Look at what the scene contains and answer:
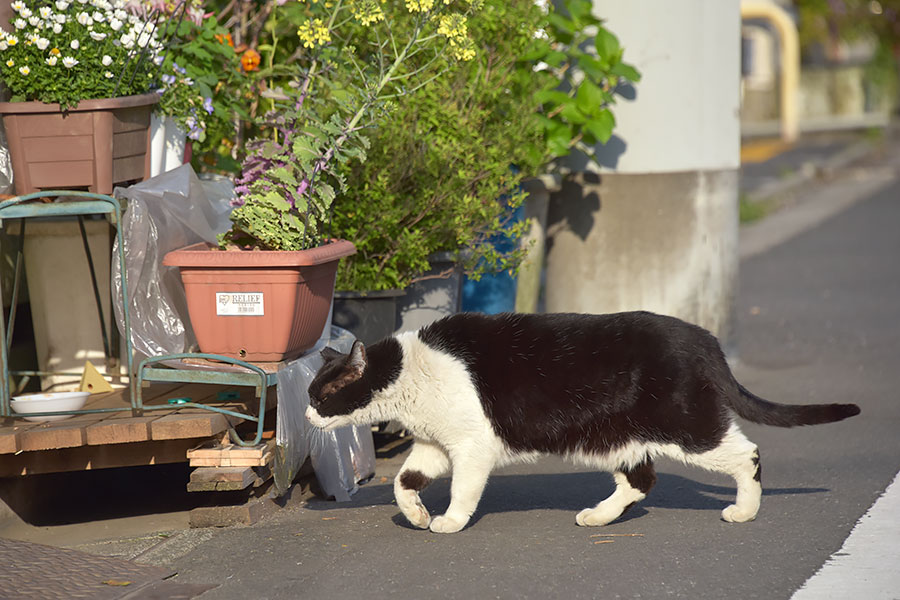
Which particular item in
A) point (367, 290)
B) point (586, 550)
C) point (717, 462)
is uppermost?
point (367, 290)

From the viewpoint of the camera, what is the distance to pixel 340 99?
527 cm

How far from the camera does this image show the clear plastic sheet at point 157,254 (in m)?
4.87

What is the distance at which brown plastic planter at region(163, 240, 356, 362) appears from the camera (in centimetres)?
461

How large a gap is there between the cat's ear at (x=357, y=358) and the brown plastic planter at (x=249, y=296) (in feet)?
1.36

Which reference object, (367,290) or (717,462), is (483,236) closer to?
(367,290)

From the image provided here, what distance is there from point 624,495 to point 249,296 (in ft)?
5.52

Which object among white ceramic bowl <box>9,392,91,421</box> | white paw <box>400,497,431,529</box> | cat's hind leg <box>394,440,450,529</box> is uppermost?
white ceramic bowl <box>9,392,91,421</box>

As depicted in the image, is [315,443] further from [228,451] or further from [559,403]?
[559,403]

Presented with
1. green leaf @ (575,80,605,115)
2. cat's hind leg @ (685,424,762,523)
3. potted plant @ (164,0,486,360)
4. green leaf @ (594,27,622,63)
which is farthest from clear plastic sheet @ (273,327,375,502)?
green leaf @ (594,27,622,63)

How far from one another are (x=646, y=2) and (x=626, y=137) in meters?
0.82

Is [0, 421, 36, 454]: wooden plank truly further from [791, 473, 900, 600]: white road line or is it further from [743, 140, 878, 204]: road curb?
[743, 140, 878, 204]: road curb

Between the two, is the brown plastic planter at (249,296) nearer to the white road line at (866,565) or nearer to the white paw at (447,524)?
the white paw at (447,524)

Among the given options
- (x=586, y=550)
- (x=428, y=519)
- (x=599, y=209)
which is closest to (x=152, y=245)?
(x=428, y=519)

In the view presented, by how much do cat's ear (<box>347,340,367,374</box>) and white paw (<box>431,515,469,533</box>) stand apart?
0.65 metres
